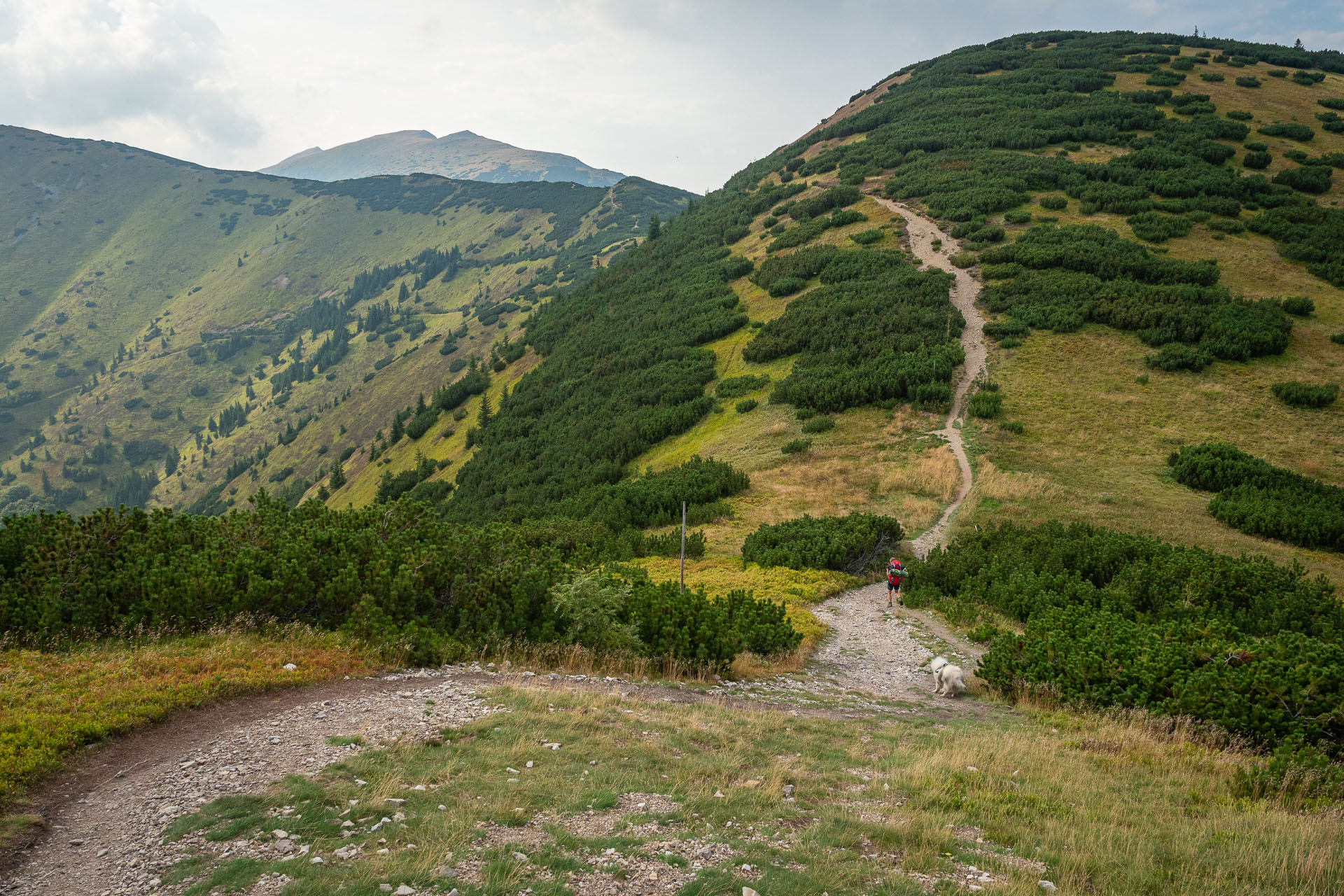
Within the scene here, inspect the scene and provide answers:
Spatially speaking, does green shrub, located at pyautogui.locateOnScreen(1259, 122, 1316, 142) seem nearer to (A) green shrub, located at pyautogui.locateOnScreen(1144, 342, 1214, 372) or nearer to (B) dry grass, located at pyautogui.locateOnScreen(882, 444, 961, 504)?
(A) green shrub, located at pyautogui.locateOnScreen(1144, 342, 1214, 372)

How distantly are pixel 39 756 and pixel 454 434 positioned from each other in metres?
60.9

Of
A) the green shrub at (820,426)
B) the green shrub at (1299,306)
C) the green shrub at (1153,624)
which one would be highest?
the green shrub at (1299,306)

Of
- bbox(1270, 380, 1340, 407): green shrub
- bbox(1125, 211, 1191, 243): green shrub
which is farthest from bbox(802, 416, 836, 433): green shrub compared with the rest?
bbox(1125, 211, 1191, 243): green shrub

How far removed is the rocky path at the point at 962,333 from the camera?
24870mm

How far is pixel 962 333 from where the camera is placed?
38781 millimetres

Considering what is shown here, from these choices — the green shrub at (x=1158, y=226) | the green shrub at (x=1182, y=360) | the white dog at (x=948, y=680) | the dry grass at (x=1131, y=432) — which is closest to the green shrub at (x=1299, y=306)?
the dry grass at (x=1131, y=432)

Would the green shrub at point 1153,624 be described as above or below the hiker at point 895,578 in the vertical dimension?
above

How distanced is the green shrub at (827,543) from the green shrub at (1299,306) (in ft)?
93.7

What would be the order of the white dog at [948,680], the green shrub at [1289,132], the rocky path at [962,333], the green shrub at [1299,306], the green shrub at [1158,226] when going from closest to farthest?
1. the white dog at [948,680]
2. the rocky path at [962,333]
3. the green shrub at [1299,306]
4. the green shrub at [1158,226]
5. the green shrub at [1289,132]

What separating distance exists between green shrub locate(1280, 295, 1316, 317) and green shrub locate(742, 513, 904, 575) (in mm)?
28571

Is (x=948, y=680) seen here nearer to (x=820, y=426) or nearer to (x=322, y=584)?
(x=322, y=584)

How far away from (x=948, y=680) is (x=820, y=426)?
2185cm

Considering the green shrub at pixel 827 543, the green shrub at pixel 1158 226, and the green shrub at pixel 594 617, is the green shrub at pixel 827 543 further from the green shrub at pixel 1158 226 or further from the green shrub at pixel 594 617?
the green shrub at pixel 1158 226

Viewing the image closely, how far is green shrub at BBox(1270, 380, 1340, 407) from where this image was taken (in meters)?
28.6
